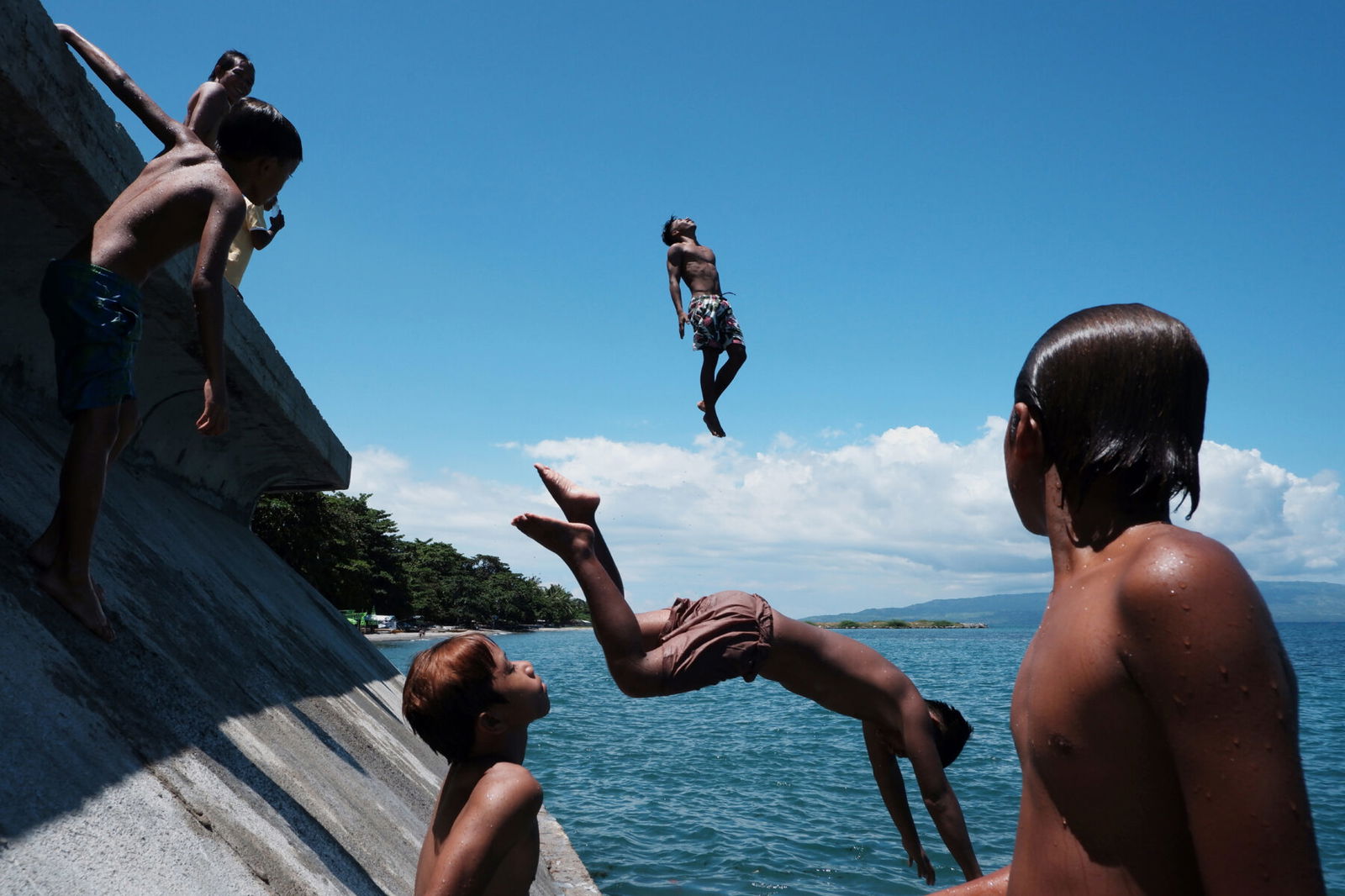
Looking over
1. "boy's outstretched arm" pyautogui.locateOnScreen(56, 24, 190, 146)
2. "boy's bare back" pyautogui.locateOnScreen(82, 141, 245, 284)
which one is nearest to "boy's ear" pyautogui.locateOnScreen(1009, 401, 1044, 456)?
A: "boy's bare back" pyautogui.locateOnScreen(82, 141, 245, 284)

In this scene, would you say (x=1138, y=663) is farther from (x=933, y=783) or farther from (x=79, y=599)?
(x=79, y=599)

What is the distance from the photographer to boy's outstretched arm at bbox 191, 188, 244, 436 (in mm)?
3527

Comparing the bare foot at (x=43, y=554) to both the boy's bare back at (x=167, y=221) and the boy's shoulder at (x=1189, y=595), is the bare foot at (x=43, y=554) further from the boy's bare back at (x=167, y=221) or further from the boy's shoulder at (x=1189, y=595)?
the boy's shoulder at (x=1189, y=595)

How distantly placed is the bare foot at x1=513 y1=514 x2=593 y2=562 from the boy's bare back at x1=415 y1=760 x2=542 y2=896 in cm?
102

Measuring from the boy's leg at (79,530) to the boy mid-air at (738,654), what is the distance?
58.2 inches

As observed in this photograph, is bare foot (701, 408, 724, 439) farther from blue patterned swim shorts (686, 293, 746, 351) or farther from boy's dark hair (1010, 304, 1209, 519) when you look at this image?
boy's dark hair (1010, 304, 1209, 519)

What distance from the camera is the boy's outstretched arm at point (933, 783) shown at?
3781mm

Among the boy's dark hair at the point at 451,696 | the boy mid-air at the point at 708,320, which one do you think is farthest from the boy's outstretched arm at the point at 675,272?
the boy's dark hair at the point at 451,696

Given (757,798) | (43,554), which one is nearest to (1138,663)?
(43,554)

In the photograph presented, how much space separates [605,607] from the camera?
3613 millimetres

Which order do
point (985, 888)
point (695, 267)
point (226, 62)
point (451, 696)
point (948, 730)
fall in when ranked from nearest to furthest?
point (985, 888) → point (451, 696) → point (948, 730) → point (226, 62) → point (695, 267)

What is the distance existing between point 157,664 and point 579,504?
1687 millimetres

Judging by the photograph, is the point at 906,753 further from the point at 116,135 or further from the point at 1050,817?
the point at 116,135

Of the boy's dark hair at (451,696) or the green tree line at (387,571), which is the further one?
the green tree line at (387,571)
